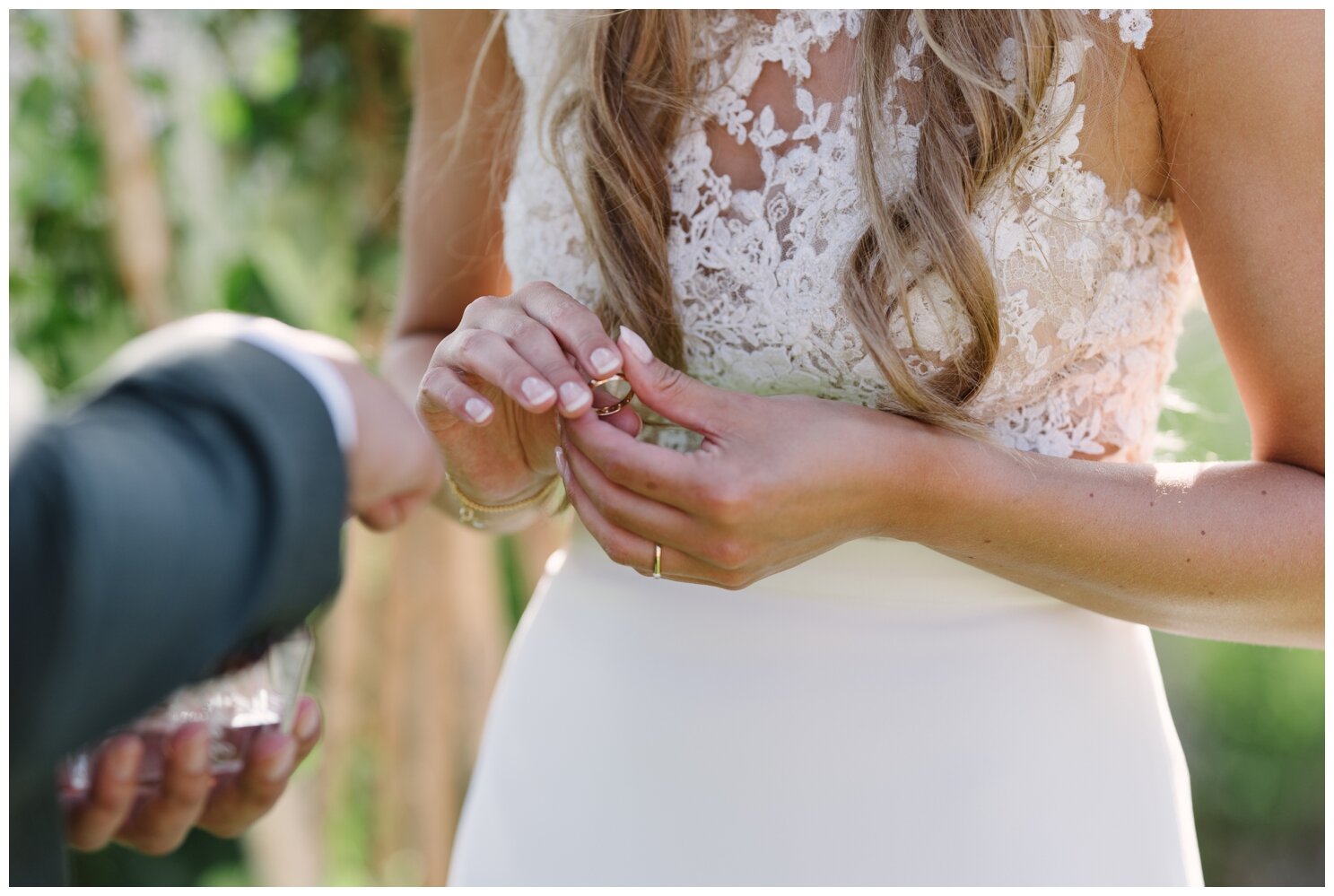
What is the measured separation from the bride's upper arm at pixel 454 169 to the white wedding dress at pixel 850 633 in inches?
8.1

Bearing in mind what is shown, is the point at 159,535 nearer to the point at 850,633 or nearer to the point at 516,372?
the point at 516,372

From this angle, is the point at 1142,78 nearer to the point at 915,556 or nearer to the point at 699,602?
the point at 915,556

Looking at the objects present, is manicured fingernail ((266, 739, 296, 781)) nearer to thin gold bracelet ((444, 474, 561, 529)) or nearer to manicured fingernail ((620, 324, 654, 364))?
thin gold bracelet ((444, 474, 561, 529))

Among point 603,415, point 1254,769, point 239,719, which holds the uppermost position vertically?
point 603,415

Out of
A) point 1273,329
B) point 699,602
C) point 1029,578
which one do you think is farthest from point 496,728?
point 1273,329

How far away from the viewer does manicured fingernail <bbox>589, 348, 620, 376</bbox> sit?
1083mm

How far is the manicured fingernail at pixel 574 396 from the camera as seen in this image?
1062mm

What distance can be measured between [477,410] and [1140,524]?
2.54ft

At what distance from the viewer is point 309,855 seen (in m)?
3.54

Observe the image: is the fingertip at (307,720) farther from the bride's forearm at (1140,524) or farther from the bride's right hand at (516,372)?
the bride's forearm at (1140,524)

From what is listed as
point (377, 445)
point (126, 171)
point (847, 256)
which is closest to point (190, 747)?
point (377, 445)

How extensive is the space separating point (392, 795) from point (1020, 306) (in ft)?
10.0

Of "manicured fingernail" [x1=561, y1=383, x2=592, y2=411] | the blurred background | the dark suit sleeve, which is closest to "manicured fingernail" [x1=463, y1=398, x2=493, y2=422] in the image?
"manicured fingernail" [x1=561, y1=383, x2=592, y2=411]

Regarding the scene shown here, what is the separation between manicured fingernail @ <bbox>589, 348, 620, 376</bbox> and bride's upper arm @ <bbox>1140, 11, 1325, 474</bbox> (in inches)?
27.7
